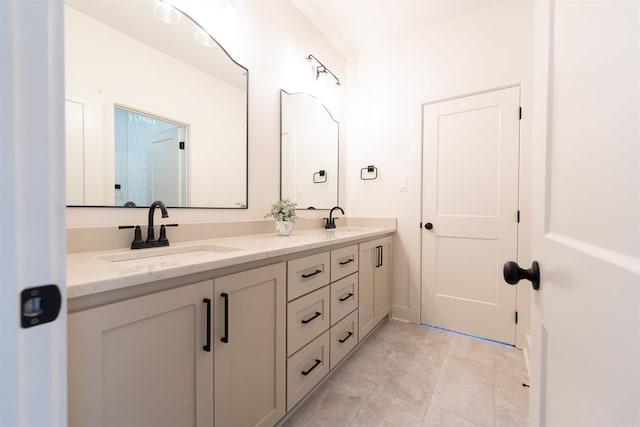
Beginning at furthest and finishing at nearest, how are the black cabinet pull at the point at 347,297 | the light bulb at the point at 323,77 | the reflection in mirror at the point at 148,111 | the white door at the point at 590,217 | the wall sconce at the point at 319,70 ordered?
the light bulb at the point at 323,77, the wall sconce at the point at 319,70, the black cabinet pull at the point at 347,297, the reflection in mirror at the point at 148,111, the white door at the point at 590,217

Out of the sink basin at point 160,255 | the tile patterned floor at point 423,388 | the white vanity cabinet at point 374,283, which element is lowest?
the tile patterned floor at point 423,388

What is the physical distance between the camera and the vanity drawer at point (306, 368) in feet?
4.14

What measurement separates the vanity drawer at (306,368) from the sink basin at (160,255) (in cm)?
65

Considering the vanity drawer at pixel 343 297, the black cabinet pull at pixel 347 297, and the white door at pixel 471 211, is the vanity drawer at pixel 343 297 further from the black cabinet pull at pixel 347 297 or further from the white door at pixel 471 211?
the white door at pixel 471 211

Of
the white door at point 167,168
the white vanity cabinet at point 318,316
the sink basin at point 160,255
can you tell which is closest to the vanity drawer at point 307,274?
the white vanity cabinet at point 318,316

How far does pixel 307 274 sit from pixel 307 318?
9.2 inches

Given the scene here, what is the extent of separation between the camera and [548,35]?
57 centimetres

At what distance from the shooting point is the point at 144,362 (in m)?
0.75

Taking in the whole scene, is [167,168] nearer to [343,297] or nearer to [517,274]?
[343,297]

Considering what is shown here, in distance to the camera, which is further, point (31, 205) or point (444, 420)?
point (444, 420)

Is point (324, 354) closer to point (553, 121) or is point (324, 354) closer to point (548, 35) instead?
point (553, 121)

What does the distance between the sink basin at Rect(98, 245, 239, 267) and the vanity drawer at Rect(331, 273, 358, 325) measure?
2.33 feet

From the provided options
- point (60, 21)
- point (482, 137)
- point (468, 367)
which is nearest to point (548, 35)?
point (60, 21)

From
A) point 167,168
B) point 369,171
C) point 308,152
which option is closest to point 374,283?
point 369,171
